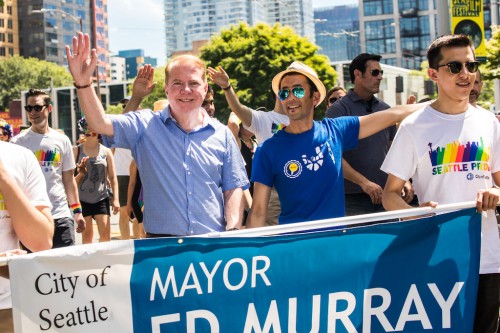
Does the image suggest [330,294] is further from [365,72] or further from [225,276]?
[365,72]

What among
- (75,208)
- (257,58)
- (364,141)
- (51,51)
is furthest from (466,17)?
(51,51)

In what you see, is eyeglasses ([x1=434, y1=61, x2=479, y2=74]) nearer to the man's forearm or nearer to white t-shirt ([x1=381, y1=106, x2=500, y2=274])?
white t-shirt ([x1=381, y1=106, x2=500, y2=274])

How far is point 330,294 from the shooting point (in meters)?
3.89

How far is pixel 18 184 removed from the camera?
3.69 m

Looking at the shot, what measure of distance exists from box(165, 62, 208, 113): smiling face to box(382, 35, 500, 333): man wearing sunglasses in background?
3.76ft

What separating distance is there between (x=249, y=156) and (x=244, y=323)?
5542 millimetres

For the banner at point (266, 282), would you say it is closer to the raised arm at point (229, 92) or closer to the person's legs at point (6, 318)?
the person's legs at point (6, 318)

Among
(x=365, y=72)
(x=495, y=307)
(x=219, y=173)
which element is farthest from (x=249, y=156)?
(x=495, y=307)

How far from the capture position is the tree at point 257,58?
51156 mm

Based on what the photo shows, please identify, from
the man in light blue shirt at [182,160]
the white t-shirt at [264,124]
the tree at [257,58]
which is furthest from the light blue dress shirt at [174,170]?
the tree at [257,58]

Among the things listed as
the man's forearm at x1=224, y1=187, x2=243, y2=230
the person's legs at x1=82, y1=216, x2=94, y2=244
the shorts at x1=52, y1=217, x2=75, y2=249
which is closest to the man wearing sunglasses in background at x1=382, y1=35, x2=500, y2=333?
the man's forearm at x1=224, y1=187, x2=243, y2=230

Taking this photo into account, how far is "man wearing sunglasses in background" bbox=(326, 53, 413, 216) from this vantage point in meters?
6.26

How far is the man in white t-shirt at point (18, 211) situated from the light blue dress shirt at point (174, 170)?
2.50 feet

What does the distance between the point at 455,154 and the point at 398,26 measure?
138079 mm
